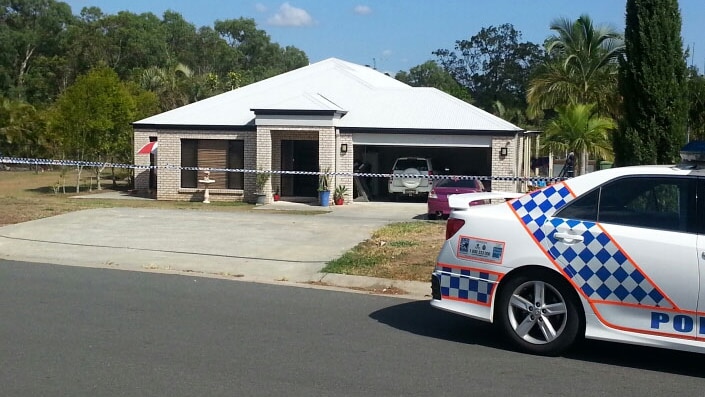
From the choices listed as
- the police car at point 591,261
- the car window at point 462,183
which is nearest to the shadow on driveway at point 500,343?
the police car at point 591,261

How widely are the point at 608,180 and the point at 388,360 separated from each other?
2320 millimetres

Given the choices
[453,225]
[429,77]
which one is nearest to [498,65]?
[429,77]

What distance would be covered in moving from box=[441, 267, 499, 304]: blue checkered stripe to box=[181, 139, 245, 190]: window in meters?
21.9

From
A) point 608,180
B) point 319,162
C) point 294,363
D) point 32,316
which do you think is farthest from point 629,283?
point 319,162

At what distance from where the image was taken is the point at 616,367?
671 cm

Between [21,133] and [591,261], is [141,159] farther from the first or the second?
[591,261]

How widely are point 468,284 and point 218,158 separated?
22.6 meters

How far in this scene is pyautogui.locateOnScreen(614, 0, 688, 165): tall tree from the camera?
1209 centimetres

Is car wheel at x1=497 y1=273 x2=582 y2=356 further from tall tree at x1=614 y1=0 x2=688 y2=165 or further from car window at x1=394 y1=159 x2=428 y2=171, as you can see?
car window at x1=394 y1=159 x2=428 y2=171

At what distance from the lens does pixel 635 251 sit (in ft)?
21.3

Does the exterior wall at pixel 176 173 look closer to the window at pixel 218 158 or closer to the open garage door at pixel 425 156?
the window at pixel 218 158

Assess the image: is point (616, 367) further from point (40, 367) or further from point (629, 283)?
point (40, 367)

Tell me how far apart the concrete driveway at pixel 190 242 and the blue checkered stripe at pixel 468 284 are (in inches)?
154

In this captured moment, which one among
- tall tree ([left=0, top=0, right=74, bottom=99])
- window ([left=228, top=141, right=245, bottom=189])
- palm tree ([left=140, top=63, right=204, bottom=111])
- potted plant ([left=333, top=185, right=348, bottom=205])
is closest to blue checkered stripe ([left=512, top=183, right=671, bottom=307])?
potted plant ([left=333, top=185, right=348, bottom=205])
